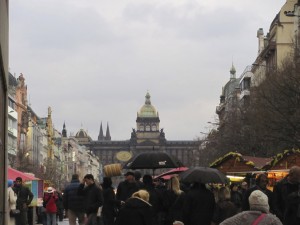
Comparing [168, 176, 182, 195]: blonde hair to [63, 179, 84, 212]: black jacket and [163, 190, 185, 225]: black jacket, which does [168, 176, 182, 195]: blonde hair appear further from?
[63, 179, 84, 212]: black jacket

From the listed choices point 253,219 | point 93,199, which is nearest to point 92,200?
point 93,199

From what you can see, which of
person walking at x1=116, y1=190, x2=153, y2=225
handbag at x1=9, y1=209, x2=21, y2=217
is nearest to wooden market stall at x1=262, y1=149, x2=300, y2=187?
handbag at x1=9, y1=209, x2=21, y2=217

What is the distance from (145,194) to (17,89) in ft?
390

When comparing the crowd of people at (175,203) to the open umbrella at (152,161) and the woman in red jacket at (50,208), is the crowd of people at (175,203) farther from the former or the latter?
the woman in red jacket at (50,208)

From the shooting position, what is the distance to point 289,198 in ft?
50.9

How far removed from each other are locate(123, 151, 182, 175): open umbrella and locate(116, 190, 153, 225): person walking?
8174mm

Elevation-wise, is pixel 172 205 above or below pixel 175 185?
below

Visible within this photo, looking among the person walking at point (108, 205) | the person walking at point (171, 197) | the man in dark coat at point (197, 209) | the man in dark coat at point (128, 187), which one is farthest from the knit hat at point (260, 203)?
the person walking at point (108, 205)

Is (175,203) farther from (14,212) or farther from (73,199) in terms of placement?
(14,212)

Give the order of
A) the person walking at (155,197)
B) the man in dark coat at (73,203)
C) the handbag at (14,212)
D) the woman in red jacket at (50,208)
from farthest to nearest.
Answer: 1. the woman in red jacket at (50,208)
2. the man in dark coat at (73,203)
3. the handbag at (14,212)
4. the person walking at (155,197)

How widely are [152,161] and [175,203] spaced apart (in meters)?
5.39

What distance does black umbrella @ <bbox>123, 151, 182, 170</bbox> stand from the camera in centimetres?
2452

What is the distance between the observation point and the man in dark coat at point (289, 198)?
1540 cm

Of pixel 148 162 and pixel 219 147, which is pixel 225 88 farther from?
pixel 148 162
